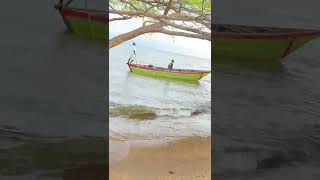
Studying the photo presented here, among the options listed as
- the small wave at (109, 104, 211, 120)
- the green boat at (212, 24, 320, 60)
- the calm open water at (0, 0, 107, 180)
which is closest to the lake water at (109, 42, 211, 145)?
the small wave at (109, 104, 211, 120)

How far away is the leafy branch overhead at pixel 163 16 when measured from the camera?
3.96 meters

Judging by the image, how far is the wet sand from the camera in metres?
3.20

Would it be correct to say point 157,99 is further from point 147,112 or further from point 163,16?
point 163,16

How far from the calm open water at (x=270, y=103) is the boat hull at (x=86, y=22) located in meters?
1.14

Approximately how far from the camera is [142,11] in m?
3.95

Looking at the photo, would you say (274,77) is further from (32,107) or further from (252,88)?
(32,107)

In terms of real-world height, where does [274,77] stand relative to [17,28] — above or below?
below

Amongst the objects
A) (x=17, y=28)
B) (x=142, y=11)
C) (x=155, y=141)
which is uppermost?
(x=142, y=11)

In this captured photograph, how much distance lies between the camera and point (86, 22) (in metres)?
4.10

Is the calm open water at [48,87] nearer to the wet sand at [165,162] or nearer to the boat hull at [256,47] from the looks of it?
the wet sand at [165,162]

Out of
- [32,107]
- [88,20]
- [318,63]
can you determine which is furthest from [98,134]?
[318,63]

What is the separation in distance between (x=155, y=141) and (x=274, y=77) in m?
1.57

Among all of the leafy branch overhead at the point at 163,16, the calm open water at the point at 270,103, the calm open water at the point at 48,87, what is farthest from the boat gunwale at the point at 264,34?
the calm open water at the point at 48,87

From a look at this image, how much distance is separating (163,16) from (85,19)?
29.1 inches
